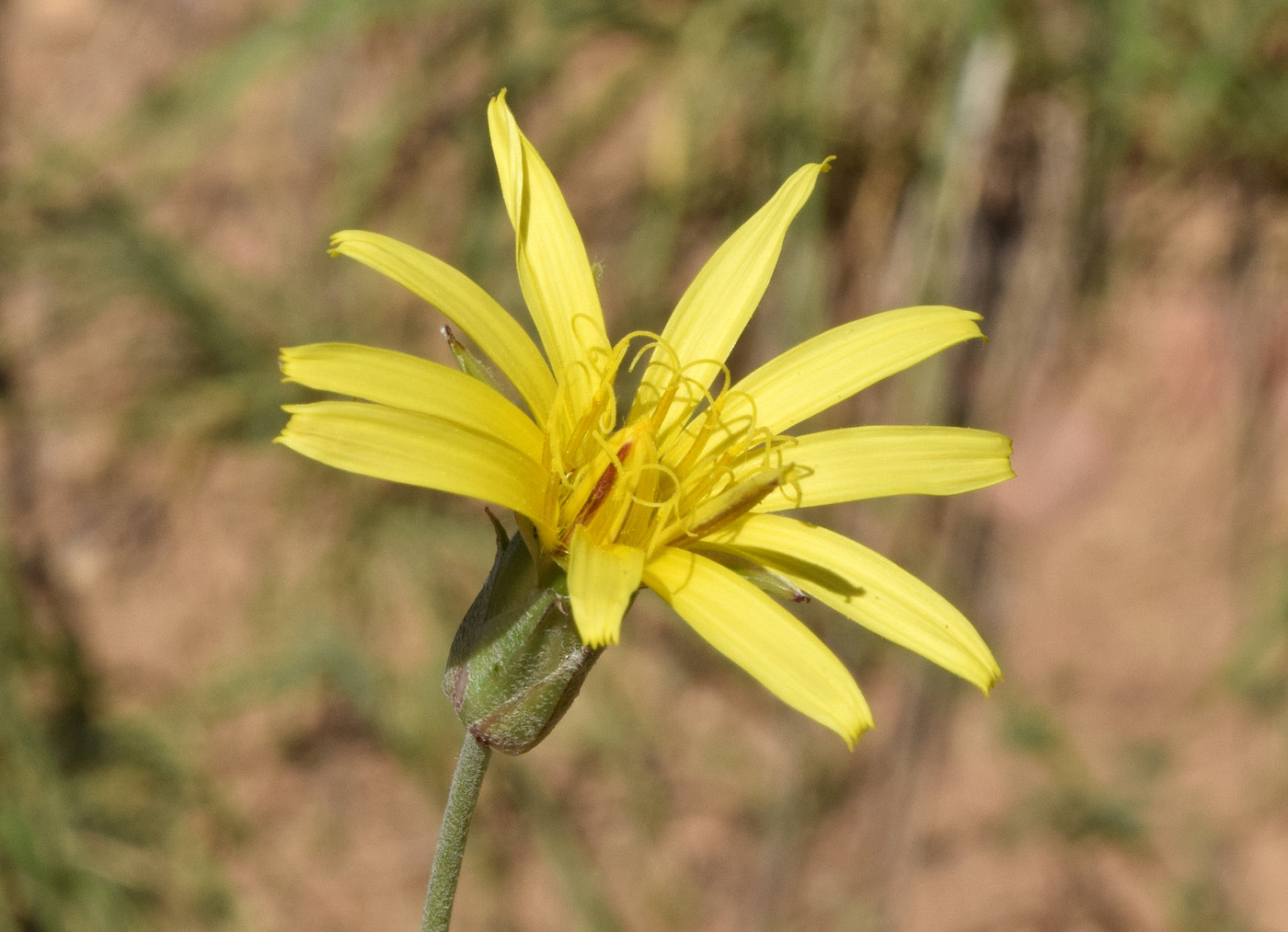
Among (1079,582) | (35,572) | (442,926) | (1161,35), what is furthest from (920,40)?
(35,572)

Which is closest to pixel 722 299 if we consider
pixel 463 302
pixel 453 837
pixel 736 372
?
pixel 463 302

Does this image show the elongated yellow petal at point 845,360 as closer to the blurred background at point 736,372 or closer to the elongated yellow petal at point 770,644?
the elongated yellow petal at point 770,644

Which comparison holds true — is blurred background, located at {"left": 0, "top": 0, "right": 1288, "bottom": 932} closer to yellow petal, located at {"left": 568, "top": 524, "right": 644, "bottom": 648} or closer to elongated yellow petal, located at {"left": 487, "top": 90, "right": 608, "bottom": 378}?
elongated yellow petal, located at {"left": 487, "top": 90, "right": 608, "bottom": 378}

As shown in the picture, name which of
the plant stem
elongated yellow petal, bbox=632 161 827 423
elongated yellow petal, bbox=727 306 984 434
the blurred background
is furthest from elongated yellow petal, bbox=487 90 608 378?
the blurred background

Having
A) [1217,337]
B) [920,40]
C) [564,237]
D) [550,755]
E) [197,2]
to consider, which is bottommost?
[550,755]

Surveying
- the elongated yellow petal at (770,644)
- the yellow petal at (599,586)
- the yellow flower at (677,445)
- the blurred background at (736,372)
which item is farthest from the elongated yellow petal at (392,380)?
the blurred background at (736,372)

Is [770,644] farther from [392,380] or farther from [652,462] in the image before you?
[392,380]

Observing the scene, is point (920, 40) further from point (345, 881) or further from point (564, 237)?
point (345, 881)
